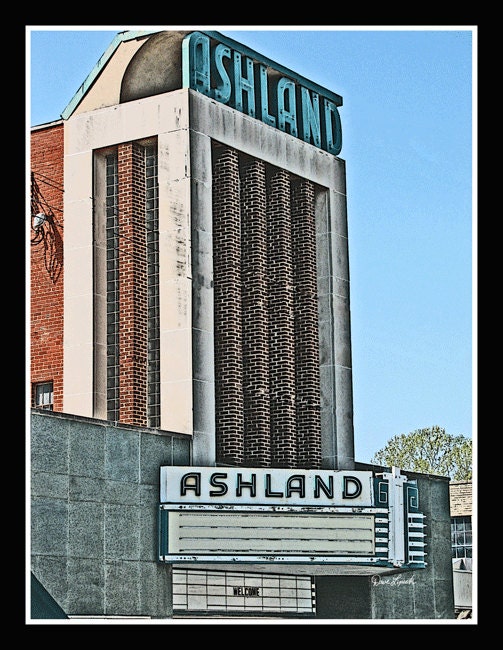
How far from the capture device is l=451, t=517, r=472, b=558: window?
162ft

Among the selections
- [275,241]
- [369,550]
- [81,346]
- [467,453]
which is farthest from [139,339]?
[467,453]

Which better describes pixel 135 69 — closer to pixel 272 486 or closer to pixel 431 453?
pixel 272 486

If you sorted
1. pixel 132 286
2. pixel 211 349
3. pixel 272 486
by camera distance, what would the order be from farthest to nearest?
pixel 132 286 < pixel 211 349 < pixel 272 486

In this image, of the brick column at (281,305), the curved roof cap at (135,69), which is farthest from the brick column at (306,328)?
the curved roof cap at (135,69)

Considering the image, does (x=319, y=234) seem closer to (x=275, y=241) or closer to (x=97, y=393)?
(x=275, y=241)

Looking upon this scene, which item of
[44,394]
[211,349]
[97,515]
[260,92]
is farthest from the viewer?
[260,92]

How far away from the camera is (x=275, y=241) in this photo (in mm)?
34344

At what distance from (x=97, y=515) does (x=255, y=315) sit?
7937 millimetres

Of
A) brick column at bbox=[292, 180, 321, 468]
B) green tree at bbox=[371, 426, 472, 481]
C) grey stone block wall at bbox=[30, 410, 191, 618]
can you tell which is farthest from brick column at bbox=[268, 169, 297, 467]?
green tree at bbox=[371, 426, 472, 481]

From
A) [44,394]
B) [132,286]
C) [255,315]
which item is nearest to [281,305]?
[255,315]

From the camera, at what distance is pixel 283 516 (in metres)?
29.7

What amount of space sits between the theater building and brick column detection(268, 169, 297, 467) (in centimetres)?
5

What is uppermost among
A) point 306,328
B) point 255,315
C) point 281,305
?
point 281,305

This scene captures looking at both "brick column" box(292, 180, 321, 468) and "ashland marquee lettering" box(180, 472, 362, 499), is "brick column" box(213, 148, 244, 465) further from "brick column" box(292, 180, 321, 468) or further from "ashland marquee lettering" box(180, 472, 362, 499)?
"brick column" box(292, 180, 321, 468)
